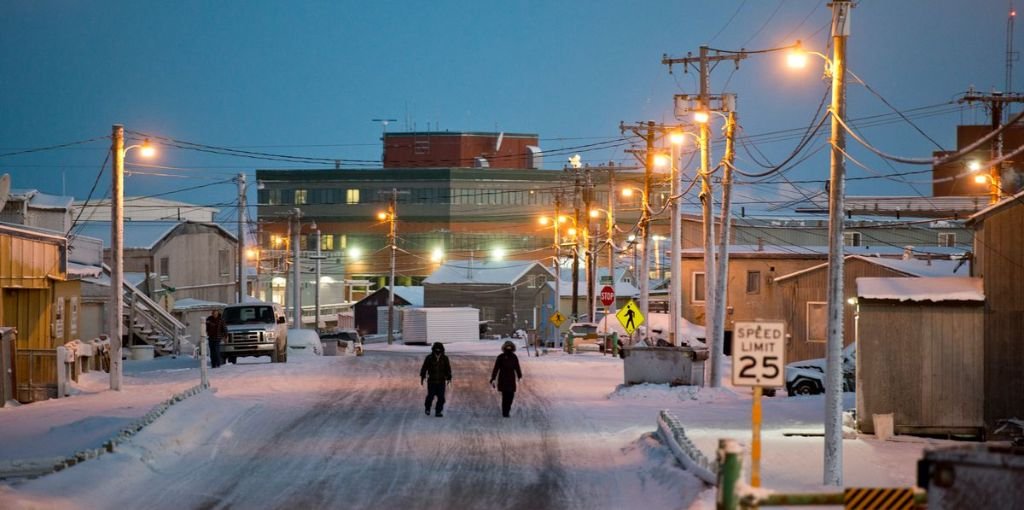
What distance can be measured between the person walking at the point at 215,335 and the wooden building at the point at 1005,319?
958 inches

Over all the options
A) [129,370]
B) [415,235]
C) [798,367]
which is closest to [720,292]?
[798,367]

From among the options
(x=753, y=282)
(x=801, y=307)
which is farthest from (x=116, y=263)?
(x=753, y=282)

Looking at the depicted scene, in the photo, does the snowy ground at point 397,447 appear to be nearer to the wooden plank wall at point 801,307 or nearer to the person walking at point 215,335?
the person walking at point 215,335

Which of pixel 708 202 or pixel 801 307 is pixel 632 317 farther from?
pixel 801 307

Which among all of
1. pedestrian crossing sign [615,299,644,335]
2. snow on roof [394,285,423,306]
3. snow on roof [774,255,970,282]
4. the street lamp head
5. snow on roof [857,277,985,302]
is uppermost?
the street lamp head

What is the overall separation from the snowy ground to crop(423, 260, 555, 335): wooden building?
5920cm

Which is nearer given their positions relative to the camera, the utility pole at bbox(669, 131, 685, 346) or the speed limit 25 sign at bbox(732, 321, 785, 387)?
the speed limit 25 sign at bbox(732, 321, 785, 387)

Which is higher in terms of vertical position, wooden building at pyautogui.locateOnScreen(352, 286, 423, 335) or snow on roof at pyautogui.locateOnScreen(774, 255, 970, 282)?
snow on roof at pyautogui.locateOnScreen(774, 255, 970, 282)

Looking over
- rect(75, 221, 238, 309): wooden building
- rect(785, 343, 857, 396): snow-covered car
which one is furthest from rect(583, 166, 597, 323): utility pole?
rect(785, 343, 857, 396): snow-covered car

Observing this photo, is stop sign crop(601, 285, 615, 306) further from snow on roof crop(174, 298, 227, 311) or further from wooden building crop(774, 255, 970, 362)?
snow on roof crop(174, 298, 227, 311)

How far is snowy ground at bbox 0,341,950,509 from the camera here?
15.8 metres

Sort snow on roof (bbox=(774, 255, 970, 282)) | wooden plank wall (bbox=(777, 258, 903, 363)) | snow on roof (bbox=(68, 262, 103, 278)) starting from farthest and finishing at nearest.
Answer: wooden plank wall (bbox=(777, 258, 903, 363)) < snow on roof (bbox=(774, 255, 970, 282)) < snow on roof (bbox=(68, 262, 103, 278))

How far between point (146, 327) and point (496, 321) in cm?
4202

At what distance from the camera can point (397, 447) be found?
2045 centimetres
